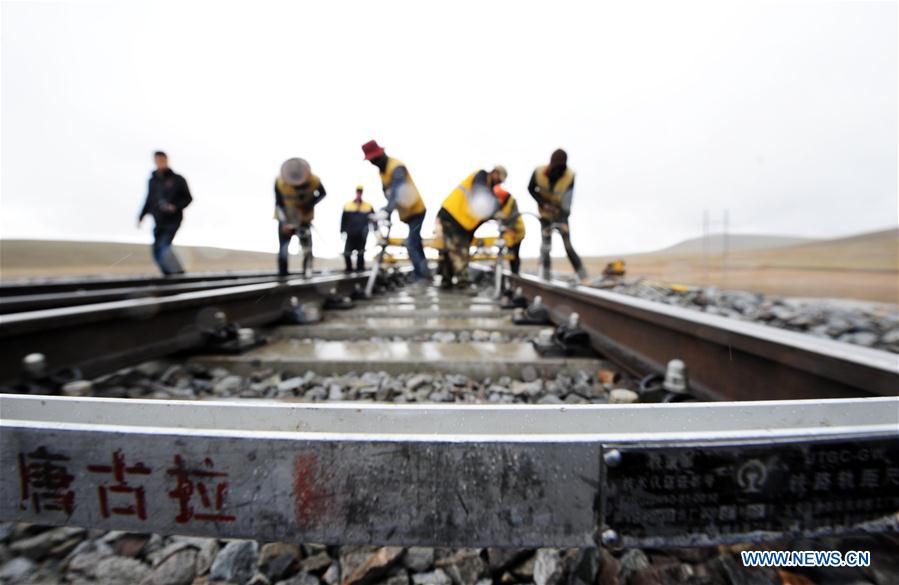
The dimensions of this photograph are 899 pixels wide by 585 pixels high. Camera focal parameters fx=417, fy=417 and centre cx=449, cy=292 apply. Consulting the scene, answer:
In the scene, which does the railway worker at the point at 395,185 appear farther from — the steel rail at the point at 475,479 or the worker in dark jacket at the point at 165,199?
the steel rail at the point at 475,479

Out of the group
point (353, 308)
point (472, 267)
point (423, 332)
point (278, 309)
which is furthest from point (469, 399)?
point (472, 267)

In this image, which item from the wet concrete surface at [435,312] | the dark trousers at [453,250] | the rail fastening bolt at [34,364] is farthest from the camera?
the dark trousers at [453,250]

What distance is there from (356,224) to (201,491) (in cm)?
911

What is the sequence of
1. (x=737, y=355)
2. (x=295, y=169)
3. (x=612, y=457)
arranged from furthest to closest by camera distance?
(x=295, y=169), (x=737, y=355), (x=612, y=457)

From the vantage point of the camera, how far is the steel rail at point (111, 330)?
177 cm

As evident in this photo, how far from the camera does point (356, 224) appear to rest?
30.9 feet

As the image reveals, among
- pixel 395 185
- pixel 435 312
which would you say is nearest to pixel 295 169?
pixel 395 185

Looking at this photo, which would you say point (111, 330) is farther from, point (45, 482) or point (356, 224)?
point (356, 224)

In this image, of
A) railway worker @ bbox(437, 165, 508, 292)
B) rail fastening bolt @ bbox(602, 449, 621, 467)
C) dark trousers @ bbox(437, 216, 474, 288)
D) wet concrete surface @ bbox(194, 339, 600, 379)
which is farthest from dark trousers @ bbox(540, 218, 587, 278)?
rail fastening bolt @ bbox(602, 449, 621, 467)

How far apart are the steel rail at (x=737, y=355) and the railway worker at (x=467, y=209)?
11.1 feet

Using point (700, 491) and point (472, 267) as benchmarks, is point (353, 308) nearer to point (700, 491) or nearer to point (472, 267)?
point (700, 491)

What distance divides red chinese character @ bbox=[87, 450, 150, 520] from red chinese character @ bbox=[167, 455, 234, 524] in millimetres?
54

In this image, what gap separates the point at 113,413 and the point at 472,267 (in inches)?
381

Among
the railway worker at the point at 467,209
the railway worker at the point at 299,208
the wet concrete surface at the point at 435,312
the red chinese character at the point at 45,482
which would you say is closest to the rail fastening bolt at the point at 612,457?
the red chinese character at the point at 45,482
